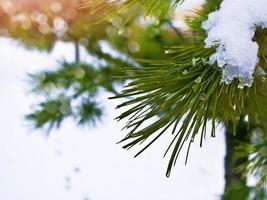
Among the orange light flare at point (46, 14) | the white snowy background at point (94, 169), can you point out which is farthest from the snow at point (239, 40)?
the white snowy background at point (94, 169)

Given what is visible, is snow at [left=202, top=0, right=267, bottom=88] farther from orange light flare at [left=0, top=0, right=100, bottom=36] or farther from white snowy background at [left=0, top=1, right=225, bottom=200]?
white snowy background at [left=0, top=1, right=225, bottom=200]

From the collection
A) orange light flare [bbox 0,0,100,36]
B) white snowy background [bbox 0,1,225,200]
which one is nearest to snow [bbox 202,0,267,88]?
orange light flare [bbox 0,0,100,36]

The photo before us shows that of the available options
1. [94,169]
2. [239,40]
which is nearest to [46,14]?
[239,40]

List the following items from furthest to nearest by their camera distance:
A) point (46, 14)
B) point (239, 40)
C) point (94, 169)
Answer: point (94, 169) < point (46, 14) < point (239, 40)

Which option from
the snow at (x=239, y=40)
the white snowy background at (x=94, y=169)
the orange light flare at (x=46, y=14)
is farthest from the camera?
the white snowy background at (x=94, y=169)

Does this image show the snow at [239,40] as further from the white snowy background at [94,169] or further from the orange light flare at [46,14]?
the white snowy background at [94,169]

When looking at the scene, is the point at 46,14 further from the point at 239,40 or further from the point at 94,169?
the point at 94,169

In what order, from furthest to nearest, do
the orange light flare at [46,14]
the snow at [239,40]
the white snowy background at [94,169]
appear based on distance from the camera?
the white snowy background at [94,169]
the orange light flare at [46,14]
the snow at [239,40]
